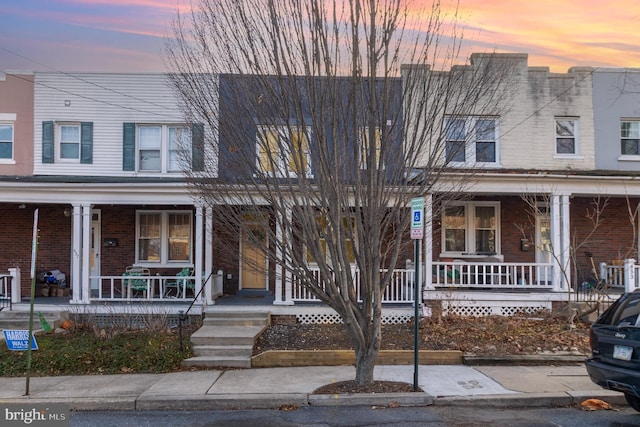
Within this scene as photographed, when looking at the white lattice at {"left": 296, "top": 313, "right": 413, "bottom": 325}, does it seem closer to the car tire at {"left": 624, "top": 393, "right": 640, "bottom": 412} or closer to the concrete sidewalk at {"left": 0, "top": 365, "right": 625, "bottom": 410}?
the concrete sidewalk at {"left": 0, "top": 365, "right": 625, "bottom": 410}

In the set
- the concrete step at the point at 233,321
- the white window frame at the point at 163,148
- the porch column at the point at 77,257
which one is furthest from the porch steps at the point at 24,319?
the white window frame at the point at 163,148

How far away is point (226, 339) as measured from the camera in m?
10.5

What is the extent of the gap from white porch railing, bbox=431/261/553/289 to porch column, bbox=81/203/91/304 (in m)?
8.87

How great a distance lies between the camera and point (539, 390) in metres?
7.86

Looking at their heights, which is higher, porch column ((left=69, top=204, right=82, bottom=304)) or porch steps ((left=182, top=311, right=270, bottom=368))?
porch column ((left=69, top=204, right=82, bottom=304))

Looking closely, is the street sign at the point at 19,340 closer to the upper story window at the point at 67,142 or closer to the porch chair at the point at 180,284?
the porch chair at the point at 180,284

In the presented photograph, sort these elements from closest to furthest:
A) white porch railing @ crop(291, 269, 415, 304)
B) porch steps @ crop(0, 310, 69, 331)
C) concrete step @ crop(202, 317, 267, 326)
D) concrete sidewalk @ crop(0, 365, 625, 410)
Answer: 1. concrete sidewalk @ crop(0, 365, 625, 410)
2. concrete step @ crop(202, 317, 267, 326)
3. porch steps @ crop(0, 310, 69, 331)
4. white porch railing @ crop(291, 269, 415, 304)

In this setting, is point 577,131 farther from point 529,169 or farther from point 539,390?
point 539,390

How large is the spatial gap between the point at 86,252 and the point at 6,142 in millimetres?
4841

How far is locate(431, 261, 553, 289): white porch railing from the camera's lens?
43.3 ft

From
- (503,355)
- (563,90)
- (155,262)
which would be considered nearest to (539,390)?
(503,355)

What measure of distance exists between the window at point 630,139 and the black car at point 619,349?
10.2 metres

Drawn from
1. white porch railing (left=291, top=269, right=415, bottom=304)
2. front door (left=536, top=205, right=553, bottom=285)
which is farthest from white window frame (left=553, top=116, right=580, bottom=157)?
white porch railing (left=291, top=269, right=415, bottom=304)

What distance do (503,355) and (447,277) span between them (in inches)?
182
